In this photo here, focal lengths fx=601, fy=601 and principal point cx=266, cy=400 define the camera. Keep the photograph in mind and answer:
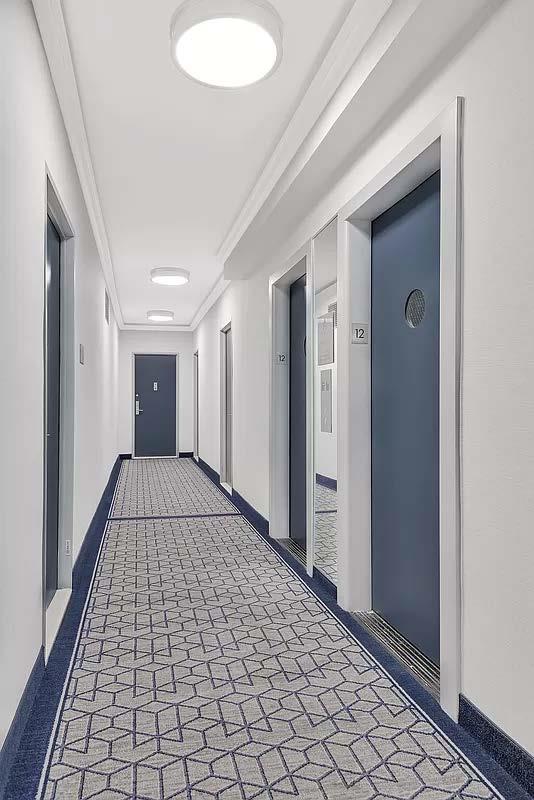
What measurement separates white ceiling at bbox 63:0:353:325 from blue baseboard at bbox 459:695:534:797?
2.58 m

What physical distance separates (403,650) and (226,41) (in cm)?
265

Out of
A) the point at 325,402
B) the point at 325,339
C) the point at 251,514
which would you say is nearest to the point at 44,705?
the point at 325,402

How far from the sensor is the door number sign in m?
3.14

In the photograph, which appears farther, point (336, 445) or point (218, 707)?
point (336, 445)

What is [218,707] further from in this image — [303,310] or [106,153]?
[106,153]

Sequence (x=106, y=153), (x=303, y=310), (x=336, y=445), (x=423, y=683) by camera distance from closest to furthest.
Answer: (x=423, y=683)
(x=336, y=445)
(x=106, y=153)
(x=303, y=310)

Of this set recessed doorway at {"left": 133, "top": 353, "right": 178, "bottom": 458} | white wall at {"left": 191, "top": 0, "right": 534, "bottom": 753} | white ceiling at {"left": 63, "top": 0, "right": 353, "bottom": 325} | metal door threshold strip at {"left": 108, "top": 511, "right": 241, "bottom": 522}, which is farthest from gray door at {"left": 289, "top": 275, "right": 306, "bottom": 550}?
recessed doorway at {"left": 133, "top": 353, "right": 178, "bottom": 458}

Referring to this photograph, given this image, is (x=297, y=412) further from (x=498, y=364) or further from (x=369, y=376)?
(x=498, y=364)

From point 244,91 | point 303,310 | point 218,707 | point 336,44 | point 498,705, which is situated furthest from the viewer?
point 303,310

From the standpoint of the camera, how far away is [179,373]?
1245 cm

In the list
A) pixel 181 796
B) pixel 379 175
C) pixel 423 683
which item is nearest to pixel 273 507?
pixel 423 683

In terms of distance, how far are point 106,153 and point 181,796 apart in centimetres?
346

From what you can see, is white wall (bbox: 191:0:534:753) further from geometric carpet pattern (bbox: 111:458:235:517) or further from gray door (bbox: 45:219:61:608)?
geometric carpet pattern (bbox: 111:458:235:517)

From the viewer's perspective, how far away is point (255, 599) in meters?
3.40
